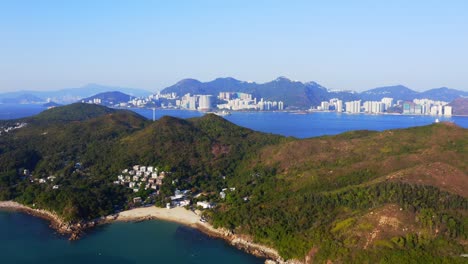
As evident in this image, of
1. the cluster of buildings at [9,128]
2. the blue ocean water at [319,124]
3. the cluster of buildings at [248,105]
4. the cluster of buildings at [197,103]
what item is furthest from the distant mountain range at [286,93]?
the cluster of buildings at [9,128]

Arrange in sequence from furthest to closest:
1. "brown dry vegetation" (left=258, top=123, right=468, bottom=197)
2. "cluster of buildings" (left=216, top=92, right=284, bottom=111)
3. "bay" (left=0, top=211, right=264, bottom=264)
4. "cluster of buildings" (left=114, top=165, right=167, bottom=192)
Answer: "cluster of buildings" (left=216, top=92, right=284, bottom=111), "cluster of buildings" (left=114, top=165, right=167, bottom=192), "brown dry vegetation" (left=258, top=123, right=468, bottom=197), "bay" (left=0, top=211, right=264, bottom=264)

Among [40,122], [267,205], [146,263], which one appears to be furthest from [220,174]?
[40,122]

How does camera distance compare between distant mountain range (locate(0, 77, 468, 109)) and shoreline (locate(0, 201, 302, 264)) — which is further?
distant mountain range (locate(0, 77, 468, 109))

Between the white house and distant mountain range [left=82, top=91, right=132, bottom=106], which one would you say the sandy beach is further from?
distant mountain range [left=82, top=91, right=132, bottom=106]

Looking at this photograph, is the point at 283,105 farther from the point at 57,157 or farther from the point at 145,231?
the point at 145,231

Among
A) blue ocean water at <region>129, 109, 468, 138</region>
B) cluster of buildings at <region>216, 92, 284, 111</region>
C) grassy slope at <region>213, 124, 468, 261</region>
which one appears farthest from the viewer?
cluster of buildings at <region>216, 92, 284, 111</region>

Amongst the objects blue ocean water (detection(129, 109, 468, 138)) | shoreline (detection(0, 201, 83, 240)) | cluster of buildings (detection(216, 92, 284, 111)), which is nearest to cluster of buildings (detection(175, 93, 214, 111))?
cluster of buildings (detection(216, 92, 284, 111))

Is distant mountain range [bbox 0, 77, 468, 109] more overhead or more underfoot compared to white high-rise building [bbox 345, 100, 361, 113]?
more overhead
